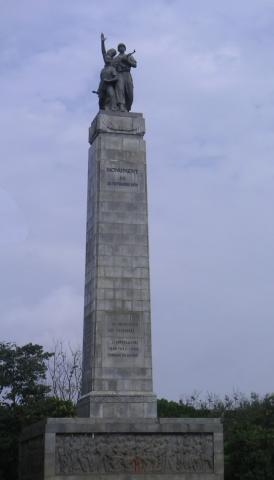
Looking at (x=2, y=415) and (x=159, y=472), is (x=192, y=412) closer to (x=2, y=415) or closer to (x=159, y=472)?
(x=2, y=415)

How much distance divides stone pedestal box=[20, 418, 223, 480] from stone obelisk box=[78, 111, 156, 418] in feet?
3.50

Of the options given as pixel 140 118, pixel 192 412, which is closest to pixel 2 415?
pixel 192 412

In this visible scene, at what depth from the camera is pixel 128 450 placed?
70.4ft

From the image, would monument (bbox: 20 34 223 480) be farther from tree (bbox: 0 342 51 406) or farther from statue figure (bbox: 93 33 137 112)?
tree (bbox: 0 342 51 406)

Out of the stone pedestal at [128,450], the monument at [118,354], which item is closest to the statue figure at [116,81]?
the monument at [118,354]

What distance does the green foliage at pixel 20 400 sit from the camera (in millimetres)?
32375

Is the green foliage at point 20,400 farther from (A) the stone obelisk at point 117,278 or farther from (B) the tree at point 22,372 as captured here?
(A) the stone obelisk at point 117,278

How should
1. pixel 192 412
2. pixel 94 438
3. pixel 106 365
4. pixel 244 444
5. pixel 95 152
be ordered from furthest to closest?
pixel 192 412 < pixel 244 444 < pixel 95 152 < pixel 106 365 < pixel 94 438

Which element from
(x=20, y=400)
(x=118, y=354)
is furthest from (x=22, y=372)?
(x=118, y=354)

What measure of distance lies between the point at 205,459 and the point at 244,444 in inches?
231

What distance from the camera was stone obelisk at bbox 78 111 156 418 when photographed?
22.8m

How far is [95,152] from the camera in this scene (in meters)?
24.6

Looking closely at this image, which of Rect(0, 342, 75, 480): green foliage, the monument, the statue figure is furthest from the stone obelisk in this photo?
Rect(0, 342, 75, 480): green foliage

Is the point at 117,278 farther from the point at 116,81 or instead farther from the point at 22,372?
the point at 22,372
